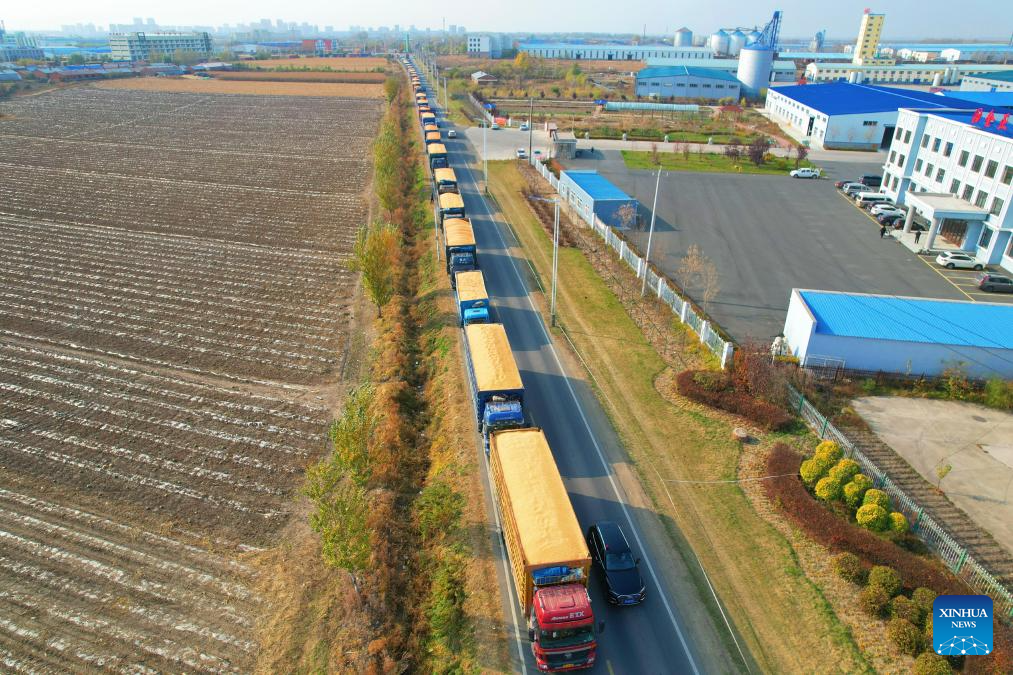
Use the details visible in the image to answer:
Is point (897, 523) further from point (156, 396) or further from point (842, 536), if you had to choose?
point (156, 396)

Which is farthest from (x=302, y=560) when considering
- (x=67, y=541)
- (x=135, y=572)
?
Result: (x=67, y=541)

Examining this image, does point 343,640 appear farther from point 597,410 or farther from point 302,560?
point 597,410

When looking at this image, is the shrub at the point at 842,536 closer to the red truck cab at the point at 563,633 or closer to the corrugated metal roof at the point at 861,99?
the red truck cab at the point at 563,633

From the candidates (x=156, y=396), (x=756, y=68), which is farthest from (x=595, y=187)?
(x=756, y=68)

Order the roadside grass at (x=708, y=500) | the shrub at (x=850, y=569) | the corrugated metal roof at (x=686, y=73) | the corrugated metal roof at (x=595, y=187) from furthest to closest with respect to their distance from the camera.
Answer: the corrugated metal roof at (x=686, y=73), the corrugated metal roof at (x=595, y=187), the shrub at (x=850, y=569), the roadside grass at (x=708, y=500)

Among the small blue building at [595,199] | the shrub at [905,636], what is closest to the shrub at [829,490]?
the shrub at [905,636]

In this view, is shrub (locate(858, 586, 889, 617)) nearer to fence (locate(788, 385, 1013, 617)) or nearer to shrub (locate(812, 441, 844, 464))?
fence (locate(788, 385, 1013, 617))
